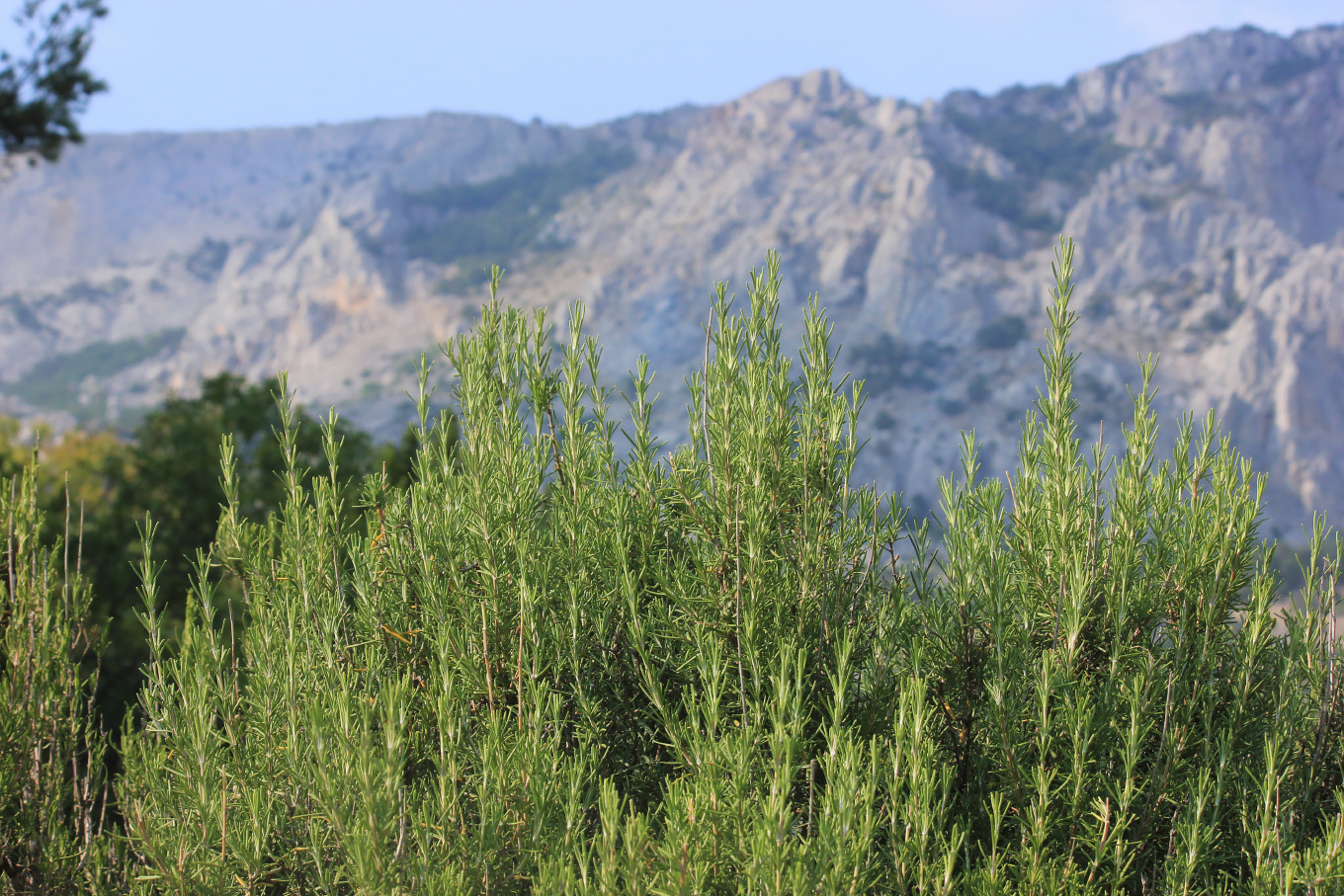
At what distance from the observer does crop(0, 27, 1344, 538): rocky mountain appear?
111 m

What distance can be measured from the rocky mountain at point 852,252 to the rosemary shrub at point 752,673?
326 ft

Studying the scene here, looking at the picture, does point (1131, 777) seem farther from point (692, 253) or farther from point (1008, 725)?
point (692, 253)

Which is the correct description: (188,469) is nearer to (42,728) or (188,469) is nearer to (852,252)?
(42,728)

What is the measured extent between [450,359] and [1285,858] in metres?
2.72

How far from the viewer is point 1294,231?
128375mm

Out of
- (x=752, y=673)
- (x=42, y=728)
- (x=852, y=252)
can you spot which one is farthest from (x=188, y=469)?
(x=852, y=252)

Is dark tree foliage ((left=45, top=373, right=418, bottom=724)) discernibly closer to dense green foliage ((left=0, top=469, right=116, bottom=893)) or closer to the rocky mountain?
dense green foliage ((left=0, top=469, right=116, bottom=893))

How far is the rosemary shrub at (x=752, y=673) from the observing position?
2.21 meters

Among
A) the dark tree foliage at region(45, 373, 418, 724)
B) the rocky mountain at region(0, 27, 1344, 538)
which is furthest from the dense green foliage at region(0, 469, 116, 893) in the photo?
the rocky mountain at region(0, 27, 1344, 538)

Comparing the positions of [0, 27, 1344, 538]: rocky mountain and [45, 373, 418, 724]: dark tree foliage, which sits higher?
[0, 27, 1344, 538]: rocky mountain

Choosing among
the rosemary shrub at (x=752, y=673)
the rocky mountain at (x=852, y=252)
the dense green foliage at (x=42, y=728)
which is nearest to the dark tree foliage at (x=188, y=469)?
the dense green foliage at (x=42, y=728)

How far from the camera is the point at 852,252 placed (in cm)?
13050

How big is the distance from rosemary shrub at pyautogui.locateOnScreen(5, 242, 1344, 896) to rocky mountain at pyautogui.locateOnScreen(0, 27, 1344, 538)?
99.4 m

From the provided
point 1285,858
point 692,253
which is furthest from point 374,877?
point 692,253
